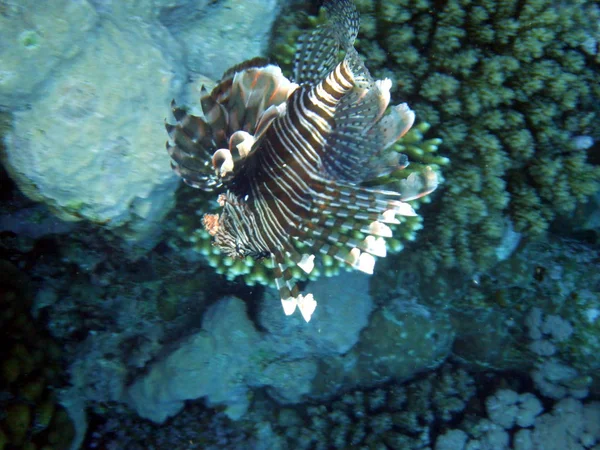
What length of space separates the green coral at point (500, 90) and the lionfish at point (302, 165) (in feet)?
2.95

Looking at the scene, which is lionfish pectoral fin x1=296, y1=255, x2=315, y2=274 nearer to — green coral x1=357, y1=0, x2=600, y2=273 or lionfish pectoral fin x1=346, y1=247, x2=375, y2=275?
lionfish pectoral fin x1=346, y1=247, x2=375, y2=275

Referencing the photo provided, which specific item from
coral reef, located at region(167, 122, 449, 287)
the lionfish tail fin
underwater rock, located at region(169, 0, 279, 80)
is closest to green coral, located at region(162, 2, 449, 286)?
coral reef, located at region(167, 122, 449, 287)

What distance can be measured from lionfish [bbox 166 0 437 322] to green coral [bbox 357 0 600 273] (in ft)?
2.95

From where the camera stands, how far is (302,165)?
2.34 m

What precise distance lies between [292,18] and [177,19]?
830mm

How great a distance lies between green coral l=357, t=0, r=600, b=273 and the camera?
2998 mm

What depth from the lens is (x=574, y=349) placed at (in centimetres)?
367

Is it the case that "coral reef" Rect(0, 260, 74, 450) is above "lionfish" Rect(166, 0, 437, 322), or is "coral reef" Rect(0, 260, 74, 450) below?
below

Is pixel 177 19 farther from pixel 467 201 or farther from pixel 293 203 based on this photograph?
pixel 467 201

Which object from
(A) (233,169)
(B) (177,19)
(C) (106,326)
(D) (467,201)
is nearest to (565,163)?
(D) (467,201)

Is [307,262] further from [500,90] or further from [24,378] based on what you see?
[24,378]

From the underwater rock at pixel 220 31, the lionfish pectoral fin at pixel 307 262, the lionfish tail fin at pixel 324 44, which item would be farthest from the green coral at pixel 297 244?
the lionfish pectoral fin at pixel 307 262

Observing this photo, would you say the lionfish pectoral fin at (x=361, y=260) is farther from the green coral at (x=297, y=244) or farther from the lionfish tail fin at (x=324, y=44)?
the lionfish tail fin at (x=324, y=44)

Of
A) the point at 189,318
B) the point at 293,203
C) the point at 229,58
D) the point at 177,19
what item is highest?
the point at 177,19
